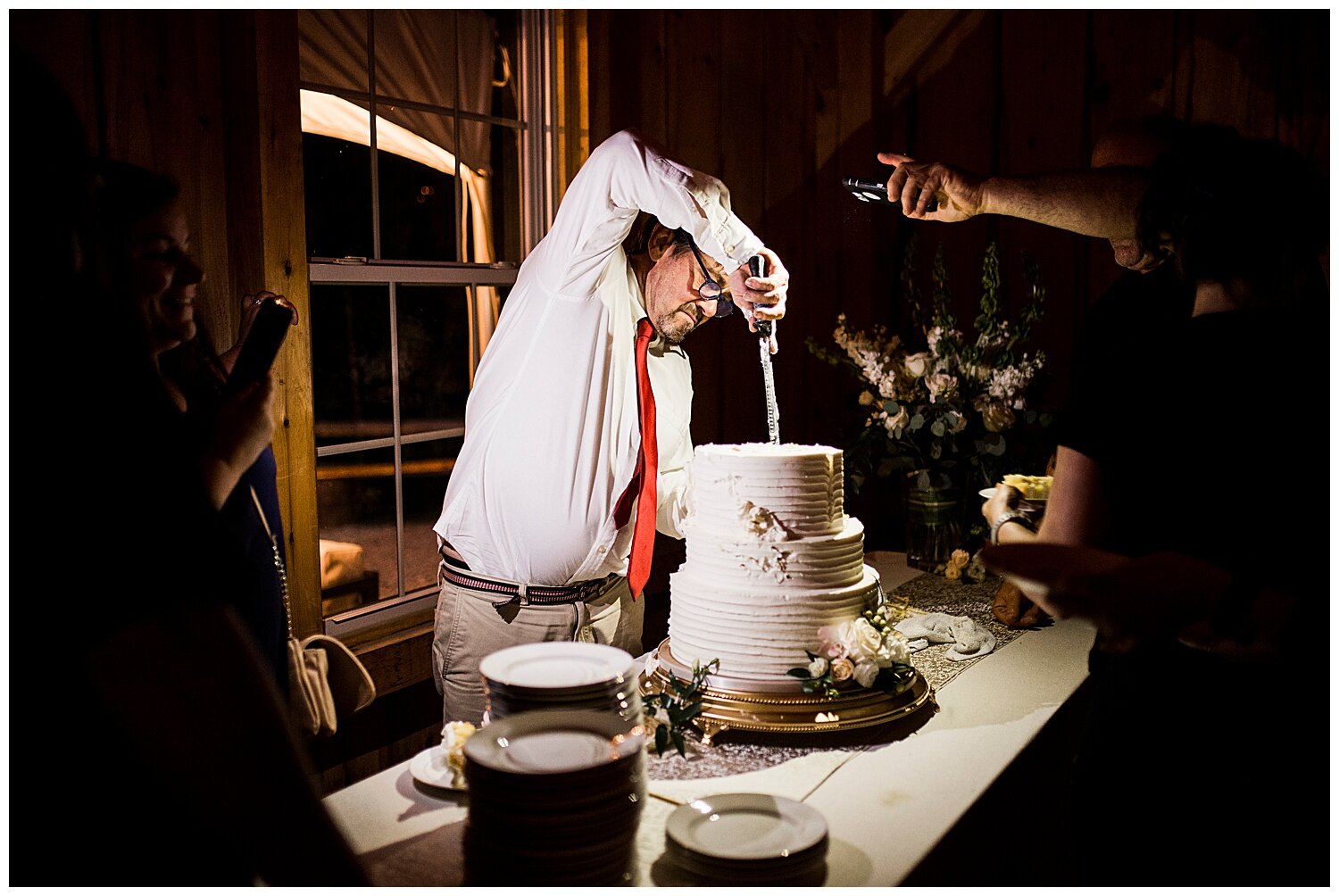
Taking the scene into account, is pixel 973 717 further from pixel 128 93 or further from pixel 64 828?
pixel 128 93

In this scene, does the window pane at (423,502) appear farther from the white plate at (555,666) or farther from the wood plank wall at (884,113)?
the white plate at (555,666)

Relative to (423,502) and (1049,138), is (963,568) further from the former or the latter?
(423,502)

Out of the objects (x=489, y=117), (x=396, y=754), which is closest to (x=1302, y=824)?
(x=396, y=754)

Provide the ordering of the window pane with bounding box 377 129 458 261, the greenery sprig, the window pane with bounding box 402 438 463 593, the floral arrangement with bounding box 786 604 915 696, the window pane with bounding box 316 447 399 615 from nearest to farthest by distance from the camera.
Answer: the greenery sprig → the floral arrangement with bounding box 786 604 915 696 → the window pane with bounding box 402 438 463 593 → the window pane with bounding box 377 129 458 261 → the window pane with bounding box 316 447 399 615

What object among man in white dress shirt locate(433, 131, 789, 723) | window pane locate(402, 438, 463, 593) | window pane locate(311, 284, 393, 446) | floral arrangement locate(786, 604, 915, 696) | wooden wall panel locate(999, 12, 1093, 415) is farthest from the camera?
window pane locate(311, 284, 393, 446)

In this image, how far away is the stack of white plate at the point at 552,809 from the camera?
1.19 meters

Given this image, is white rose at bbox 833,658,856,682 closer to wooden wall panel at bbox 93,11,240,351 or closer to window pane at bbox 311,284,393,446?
wooden wall panel at bbox 93,11,240,351

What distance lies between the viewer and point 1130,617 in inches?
49.5

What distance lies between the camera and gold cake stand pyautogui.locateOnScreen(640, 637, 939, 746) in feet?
5.87

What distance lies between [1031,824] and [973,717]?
29 cm

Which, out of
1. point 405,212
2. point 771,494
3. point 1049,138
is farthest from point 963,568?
point 405,212

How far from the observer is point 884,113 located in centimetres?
425

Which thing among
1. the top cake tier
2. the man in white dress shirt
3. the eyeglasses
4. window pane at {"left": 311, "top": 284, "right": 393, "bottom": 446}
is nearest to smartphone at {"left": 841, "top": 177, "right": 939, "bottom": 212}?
the man in white dress shirt

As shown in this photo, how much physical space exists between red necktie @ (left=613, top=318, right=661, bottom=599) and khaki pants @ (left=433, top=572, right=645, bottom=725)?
160 mm
